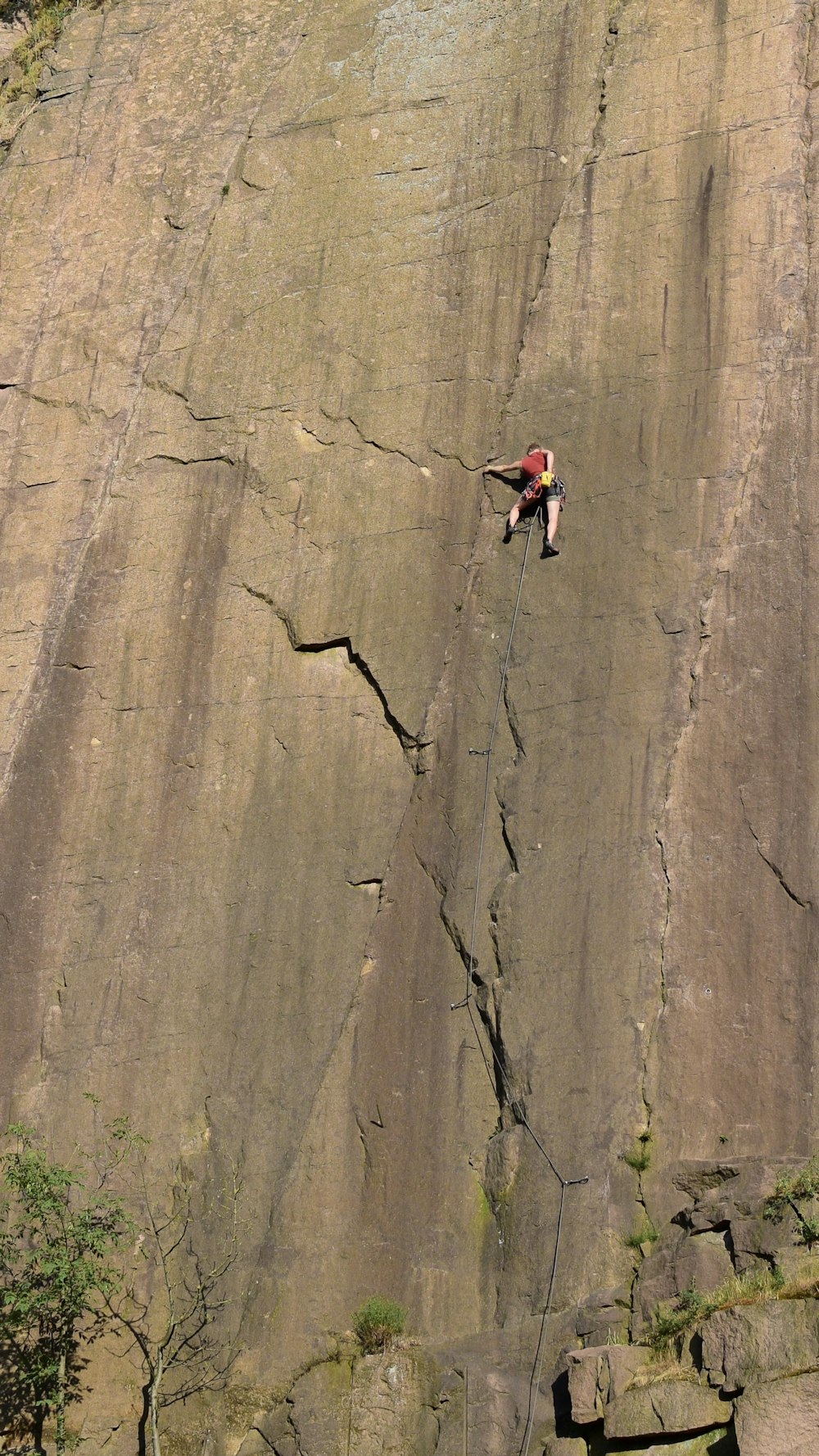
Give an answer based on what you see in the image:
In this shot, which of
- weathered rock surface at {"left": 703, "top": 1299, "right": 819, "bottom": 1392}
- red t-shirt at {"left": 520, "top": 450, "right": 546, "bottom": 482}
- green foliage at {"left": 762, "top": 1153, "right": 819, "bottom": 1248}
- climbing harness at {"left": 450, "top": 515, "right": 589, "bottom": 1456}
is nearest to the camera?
weathered rock surface at {"left": 703, "top": 1299, "right": 819, "bottom": 1392}

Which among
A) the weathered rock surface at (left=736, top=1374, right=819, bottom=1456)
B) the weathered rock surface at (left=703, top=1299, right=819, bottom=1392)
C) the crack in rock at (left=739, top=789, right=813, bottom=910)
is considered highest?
the crack in rock at (left=739, top=789, right=813, bottom=910)

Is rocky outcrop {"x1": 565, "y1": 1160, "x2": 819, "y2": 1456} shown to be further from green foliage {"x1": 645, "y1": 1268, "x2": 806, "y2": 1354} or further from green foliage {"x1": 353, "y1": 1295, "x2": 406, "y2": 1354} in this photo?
green foliage {"x1": 353, "y1": 1295, "x2": 406, "y2": 1354}

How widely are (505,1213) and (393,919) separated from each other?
2177 millimetres

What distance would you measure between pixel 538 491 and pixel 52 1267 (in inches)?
249

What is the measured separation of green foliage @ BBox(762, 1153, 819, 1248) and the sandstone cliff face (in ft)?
1.51

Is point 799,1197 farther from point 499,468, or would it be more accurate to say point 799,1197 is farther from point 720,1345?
point 499,468

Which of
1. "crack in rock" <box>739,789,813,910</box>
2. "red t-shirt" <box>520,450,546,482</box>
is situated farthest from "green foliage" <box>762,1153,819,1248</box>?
"red t-shirt" <box>520,450,546,482</box>

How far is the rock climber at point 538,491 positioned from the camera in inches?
518

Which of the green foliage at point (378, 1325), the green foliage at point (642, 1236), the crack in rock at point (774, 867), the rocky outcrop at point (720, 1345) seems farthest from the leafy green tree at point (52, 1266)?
the crack in rock at point (774, 867)

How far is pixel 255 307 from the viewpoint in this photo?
15094mm

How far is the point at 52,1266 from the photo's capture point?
11.3 metres

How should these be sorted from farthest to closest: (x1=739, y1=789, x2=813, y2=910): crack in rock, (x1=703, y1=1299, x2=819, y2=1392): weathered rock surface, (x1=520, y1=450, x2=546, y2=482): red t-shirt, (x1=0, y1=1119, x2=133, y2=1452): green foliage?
(x1=520, y1=450, x2=546, y2=482): red t-shirt < (x1=739, y1=789, x2=813, y2=910): crack in rock < (x1=0, y1=1119, x2=133, y2=1452): green foliage < (x1=703, y1=1299, x2=819, y2=1392): weathered rock surface

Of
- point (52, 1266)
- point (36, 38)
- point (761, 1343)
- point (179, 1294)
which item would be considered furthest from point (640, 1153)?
point (36, 38)

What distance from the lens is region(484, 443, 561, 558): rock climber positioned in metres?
13.1
